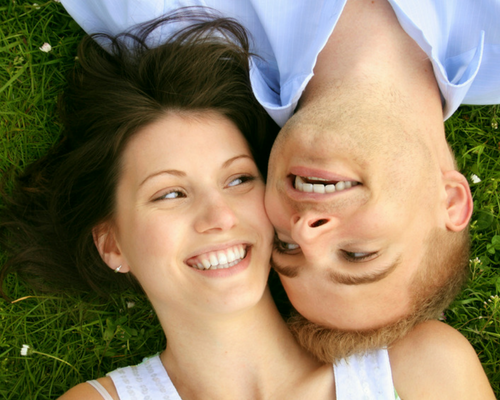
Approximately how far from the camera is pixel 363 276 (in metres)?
2.72

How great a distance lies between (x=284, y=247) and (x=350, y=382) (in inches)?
41.5

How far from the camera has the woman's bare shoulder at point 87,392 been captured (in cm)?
348

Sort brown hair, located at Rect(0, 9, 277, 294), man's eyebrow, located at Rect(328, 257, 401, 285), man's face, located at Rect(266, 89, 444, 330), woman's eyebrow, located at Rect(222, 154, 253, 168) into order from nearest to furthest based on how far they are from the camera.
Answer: man's face, located at Rect(266, 89, 444, 330) → man's eyebrow, located at Rect(328, 257, 401, 285) → woman's eyebrow, located at Rect(222, 154, 253, 168) → brown hair, located at Rect(0, 9, 277, 294)

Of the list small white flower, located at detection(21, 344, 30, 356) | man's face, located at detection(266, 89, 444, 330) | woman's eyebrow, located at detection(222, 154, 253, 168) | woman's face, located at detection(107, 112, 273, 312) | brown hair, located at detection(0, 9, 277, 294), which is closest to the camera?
man's face, located at detection(266, 89, 444, 330)

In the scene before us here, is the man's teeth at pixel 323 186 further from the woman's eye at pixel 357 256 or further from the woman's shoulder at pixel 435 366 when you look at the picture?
the woman's shoulder at pixel 435 366

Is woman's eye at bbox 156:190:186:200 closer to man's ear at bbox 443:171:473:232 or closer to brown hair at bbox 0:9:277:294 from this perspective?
brown hair at bbox 0:9:277:294

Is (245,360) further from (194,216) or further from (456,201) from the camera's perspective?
(456,201)

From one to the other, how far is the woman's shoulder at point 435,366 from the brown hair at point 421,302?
121mm

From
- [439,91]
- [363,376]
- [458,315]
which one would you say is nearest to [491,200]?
[458,315]

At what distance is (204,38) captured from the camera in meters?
A: 3.37

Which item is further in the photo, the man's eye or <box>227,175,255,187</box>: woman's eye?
<box>227,175,255,187</box>: woman's eye

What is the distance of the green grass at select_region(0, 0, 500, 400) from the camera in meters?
4.09

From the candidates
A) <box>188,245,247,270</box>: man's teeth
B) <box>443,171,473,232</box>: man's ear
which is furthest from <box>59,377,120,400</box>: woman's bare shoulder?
<box>443,171,473,232</box>: man's ear

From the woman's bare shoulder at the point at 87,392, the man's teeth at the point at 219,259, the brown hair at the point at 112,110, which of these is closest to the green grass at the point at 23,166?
the brown hair at the point at 112,110
